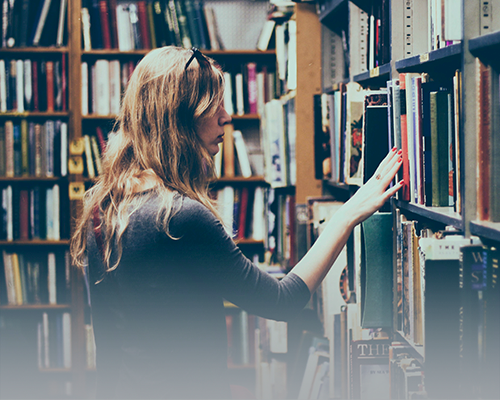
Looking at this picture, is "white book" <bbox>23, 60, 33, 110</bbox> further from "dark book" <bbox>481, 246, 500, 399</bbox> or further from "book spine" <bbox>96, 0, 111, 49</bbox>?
"dark book" <bbox>481, 246, 500, 399</bbox>

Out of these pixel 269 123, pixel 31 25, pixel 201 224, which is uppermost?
pixel 31 25

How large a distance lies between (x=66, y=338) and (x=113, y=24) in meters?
1.70

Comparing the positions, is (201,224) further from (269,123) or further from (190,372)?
(269,123)

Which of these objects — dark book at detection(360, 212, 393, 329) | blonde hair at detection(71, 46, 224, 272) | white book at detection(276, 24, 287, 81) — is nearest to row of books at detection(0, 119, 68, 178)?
white book at detection(276, 24, 287, 81)

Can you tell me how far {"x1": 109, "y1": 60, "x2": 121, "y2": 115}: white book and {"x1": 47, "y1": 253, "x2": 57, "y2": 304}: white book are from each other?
0.86 metres

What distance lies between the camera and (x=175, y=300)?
0.94 metres

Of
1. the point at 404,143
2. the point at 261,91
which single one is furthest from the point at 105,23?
the point at 404,143

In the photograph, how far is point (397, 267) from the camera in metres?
1.16

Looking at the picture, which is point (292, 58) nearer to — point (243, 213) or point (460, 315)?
point (243, 213)

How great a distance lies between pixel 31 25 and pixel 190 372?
2332 millimetres

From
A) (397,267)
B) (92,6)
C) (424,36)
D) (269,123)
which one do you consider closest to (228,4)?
(92,6)

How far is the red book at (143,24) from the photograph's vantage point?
8.73ft

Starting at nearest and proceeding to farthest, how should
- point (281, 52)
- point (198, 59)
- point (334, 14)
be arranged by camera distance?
1. point (198, 59)
2. point (334, 14)
3. point (281, 52)

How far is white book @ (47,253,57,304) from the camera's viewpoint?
2.81m
